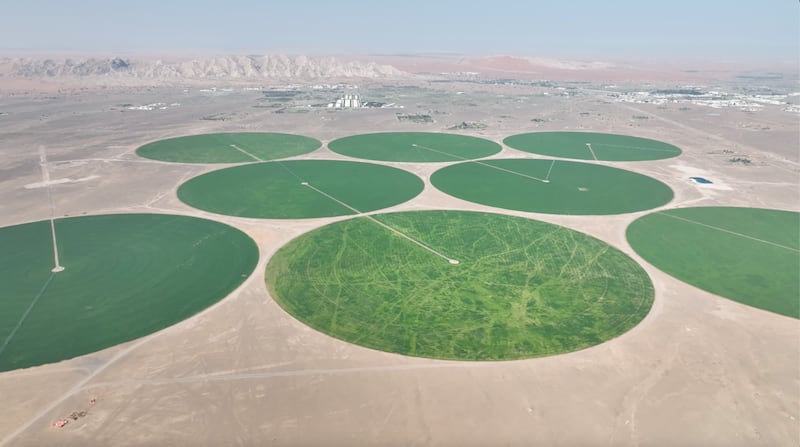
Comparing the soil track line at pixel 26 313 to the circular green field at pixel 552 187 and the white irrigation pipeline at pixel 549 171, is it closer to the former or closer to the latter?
the circular green field at pixel 552 187

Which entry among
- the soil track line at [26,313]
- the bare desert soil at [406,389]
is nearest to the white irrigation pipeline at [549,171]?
the bare desert soil at [406,389]

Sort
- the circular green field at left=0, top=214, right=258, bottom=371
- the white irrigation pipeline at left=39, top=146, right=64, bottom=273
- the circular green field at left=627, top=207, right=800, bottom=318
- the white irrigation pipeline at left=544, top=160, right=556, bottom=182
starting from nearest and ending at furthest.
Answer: the circular green field at left=0, top=214, right=258, bottom=371 < the circular green field at left=627, top=207, right=800, bottom=318 < the white irrigation pipeline at left=39, top=146, right=64, bottom=273 < the white irrigation pipeline at left=544, top=160, right=556, bottom=182

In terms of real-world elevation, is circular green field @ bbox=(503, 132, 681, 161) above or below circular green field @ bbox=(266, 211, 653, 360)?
above

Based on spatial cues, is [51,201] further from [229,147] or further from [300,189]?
[229,147]

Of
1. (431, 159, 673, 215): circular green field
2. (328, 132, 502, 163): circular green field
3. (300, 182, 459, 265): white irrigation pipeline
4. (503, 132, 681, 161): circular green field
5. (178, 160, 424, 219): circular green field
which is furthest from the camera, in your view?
(503, 132, 681, 161): circular green field

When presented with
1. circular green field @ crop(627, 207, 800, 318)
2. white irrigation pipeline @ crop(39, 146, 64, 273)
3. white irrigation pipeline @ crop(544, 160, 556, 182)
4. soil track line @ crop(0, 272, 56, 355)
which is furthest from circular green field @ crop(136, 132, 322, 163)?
circular green field @ crop(627, 207, 800, 318)

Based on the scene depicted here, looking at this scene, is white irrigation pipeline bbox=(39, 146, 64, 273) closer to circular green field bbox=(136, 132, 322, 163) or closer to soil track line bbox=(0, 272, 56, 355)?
A: soil track line bbox=(0, 272, 56, 355)

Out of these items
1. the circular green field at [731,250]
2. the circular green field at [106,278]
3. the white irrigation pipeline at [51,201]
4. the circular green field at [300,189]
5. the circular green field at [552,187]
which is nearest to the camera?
the circular green field at [106,278]
